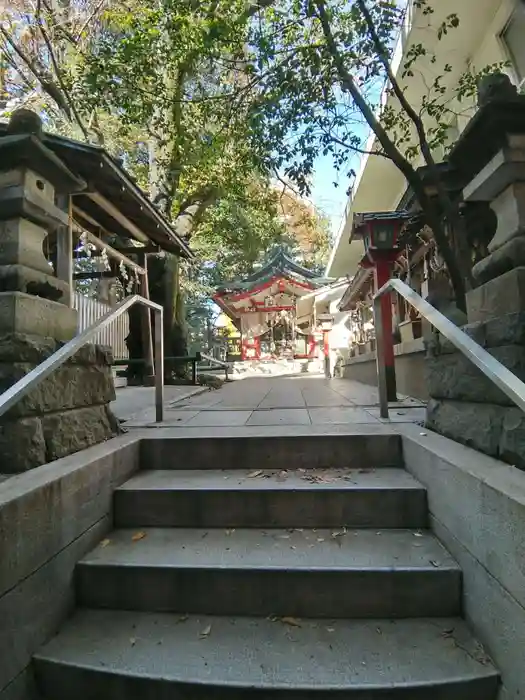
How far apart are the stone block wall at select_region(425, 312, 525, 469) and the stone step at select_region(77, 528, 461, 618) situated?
50cm

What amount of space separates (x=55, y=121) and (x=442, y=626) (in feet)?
32.5

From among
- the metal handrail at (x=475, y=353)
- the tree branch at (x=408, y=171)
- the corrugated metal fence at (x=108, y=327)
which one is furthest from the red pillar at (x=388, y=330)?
the corrugated metal fence at (x=108, y=327)

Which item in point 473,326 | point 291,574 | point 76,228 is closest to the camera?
point 291,574

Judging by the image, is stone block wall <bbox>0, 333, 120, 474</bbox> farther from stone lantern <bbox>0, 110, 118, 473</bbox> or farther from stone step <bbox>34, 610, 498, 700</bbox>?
stone step <bbox>34, 610, 498, 700</bbox>

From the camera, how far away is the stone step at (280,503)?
189 centimetres

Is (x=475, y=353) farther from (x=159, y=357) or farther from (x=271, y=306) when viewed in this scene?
(x=271, y=306)

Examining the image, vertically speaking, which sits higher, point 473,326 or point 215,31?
point 215,31

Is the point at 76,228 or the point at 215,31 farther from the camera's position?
the point at 76,228

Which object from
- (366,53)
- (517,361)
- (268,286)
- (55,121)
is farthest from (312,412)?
(268,286)

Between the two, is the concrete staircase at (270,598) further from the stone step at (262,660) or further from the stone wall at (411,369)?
the stone wall at (411,369)

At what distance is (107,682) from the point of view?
131 centimetres

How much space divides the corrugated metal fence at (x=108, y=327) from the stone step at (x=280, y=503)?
9.78 feet

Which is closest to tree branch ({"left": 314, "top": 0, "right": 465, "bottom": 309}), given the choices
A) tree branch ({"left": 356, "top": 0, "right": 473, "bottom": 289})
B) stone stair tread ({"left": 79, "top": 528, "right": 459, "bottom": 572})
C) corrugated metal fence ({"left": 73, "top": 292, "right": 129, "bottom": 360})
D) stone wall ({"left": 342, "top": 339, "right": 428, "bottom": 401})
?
tree branch ({"left": 356, "top": 0, "right": 473, "bottom": 289})

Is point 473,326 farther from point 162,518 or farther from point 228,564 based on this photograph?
point 162,518
